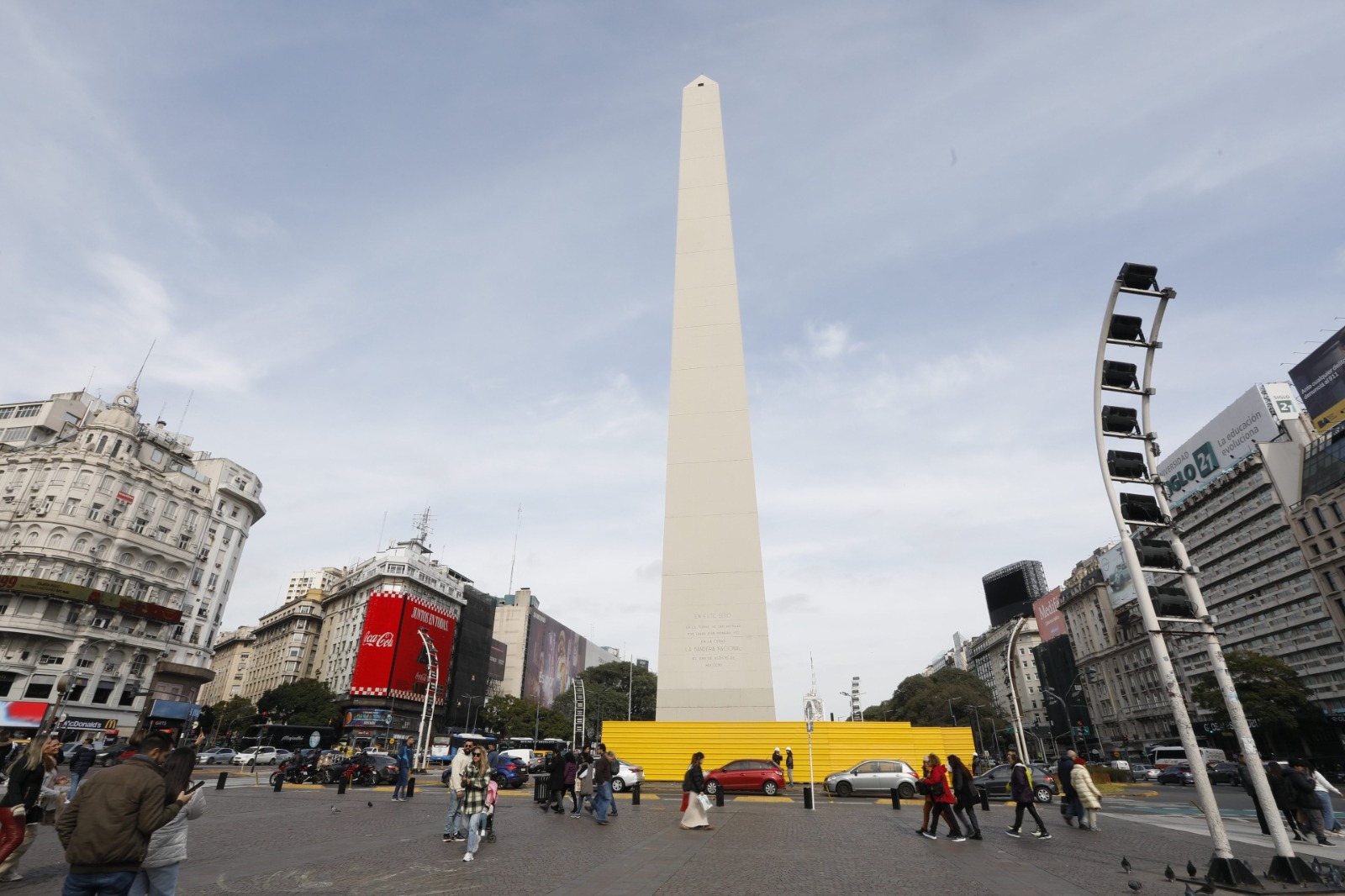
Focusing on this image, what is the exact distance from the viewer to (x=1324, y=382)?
54.4 meters

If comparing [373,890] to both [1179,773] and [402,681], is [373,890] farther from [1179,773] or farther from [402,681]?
[402,681]

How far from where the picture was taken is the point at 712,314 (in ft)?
129

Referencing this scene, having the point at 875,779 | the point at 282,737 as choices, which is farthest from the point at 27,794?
the point at 282,737

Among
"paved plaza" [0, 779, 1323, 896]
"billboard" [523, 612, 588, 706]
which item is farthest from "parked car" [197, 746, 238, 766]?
"billboard" [523, 612, 588, 706]

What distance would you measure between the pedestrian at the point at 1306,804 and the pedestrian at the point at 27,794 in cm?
2120

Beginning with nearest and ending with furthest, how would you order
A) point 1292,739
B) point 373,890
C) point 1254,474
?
point 373,890
point 1292,739
point 1254,474

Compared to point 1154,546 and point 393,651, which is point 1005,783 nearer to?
point 1154,546

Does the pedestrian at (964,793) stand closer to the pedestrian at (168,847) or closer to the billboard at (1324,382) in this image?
the pedestrian at (168,847)

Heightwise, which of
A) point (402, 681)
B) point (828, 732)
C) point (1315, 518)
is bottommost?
point (828, 732)

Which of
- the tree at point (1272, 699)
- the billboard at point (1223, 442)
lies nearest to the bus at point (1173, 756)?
the tree at point (1272, 699)

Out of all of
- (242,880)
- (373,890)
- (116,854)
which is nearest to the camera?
(116,854)

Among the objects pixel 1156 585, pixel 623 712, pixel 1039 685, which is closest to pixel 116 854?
pixel 1156 585

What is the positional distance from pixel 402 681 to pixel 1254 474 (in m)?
98.3

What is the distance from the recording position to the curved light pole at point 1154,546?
863 centimetres
